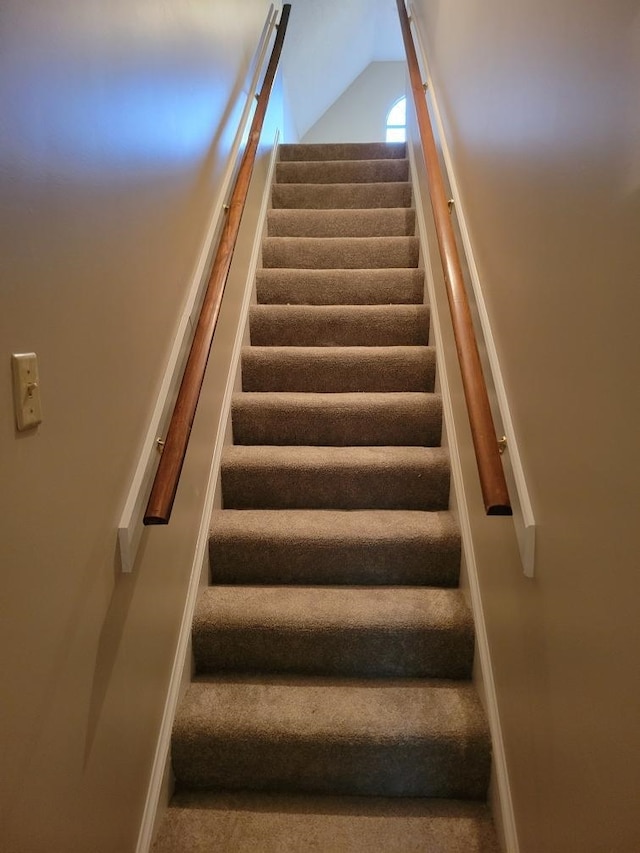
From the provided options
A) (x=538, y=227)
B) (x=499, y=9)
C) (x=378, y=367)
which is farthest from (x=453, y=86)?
(x=538, y=227)

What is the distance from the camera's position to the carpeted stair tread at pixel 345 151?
11.8 ft

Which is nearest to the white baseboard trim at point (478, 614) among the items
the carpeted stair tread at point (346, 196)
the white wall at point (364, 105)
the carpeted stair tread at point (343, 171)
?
the carpeted stair tread at point (346, 196)

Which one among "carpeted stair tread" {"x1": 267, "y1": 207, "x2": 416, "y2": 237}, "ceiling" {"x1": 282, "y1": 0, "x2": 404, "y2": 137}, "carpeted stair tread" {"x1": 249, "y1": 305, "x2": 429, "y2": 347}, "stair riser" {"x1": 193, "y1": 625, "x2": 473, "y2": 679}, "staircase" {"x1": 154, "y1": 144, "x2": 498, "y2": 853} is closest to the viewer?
"staircase" {"x1": 154, "y1": 144, "x2": 498, "y2": 853}

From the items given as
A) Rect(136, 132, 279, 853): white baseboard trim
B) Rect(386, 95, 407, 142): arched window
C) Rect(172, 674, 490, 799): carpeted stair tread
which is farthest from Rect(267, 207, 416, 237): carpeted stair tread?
Rect(386, 95, 407, 142): arched window

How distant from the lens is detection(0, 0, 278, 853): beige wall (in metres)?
0.76

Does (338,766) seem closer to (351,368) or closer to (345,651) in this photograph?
(345,651)

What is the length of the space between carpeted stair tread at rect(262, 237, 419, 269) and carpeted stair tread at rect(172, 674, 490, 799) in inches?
80.9

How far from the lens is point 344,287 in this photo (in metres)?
2.62

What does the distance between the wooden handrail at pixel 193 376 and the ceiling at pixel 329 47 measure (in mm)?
2773

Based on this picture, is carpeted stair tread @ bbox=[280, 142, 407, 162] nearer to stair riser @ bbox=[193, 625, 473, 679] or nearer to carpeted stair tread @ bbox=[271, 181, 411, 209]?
carpeted stair tread @ bbox=[271, 181, 411, 209]

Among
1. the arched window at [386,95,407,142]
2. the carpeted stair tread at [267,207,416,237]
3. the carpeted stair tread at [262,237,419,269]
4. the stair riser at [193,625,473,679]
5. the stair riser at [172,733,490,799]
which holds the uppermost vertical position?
the arched window at [386,95,407,142]

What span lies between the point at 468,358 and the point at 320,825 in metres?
1.22

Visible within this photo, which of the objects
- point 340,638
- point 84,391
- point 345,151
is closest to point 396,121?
point 345,151

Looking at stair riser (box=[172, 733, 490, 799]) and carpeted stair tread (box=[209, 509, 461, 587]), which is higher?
carpeted stair tread (box=[209, 509, 461, 587])
